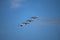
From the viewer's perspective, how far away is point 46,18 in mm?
1684

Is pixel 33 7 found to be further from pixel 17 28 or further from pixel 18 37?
pixel 18 37

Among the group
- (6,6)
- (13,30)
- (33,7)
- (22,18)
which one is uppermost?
(6,6)

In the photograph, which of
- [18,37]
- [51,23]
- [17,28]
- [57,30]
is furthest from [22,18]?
[57,30]

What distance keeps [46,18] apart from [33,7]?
0.95ft

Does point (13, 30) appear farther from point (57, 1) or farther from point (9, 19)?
point (57, 1)

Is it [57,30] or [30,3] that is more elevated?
[30,3]

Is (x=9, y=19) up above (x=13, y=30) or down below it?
above

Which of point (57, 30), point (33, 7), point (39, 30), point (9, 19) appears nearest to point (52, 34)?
point (57, 30)

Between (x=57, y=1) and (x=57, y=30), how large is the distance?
49cm

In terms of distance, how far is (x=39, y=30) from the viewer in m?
1.67

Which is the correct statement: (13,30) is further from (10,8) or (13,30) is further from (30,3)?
(30,3)

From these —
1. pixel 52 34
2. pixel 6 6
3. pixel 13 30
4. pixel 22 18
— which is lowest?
pixel 52 34

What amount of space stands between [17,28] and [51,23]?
575mm

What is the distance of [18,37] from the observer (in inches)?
66.0
